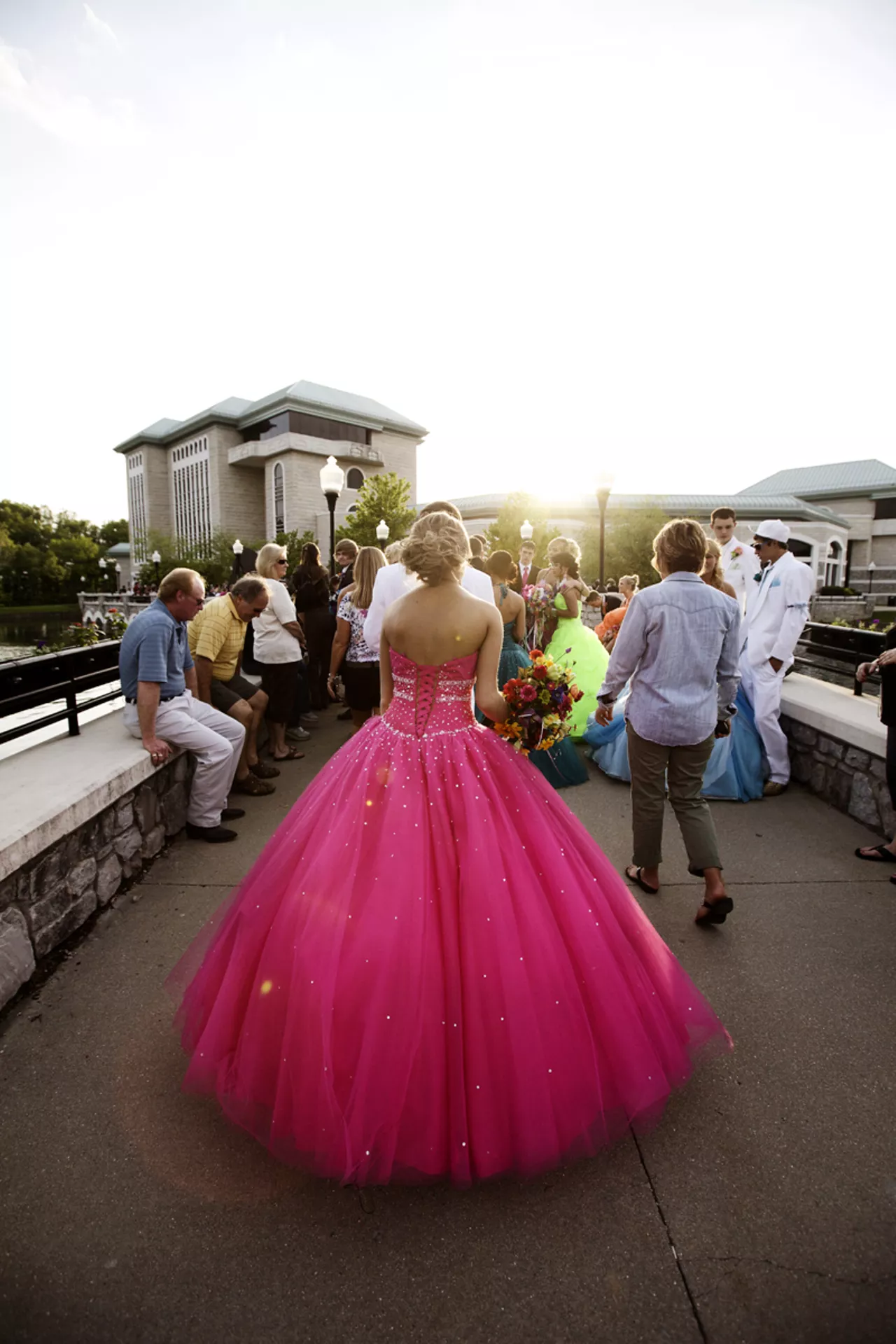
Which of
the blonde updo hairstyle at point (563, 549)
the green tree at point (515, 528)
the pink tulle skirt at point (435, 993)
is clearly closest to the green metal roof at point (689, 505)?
the green tree at point (515, 528)

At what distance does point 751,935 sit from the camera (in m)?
3.46

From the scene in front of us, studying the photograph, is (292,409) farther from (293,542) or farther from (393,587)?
(393,587)

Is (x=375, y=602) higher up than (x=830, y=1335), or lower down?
higher up

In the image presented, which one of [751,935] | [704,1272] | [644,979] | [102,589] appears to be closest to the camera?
[704,1272]

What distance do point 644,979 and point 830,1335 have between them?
0.93 meters

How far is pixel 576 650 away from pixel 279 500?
59.4 metres

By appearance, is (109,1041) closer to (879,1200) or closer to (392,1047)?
(392,1047)

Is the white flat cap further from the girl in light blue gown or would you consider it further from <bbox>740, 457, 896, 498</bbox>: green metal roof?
<bbox>740, 457, 896, 498</bbox>: green metal roof

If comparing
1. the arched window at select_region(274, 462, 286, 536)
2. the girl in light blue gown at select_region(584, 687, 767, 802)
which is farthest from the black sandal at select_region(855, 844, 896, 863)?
the arched window at select_region(274, 462, 286, 536)

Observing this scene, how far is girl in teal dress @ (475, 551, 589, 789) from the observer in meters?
5.86

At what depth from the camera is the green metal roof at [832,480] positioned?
68.1 meters

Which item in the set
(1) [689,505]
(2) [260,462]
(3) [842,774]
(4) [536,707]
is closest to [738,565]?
(3) [842,774]

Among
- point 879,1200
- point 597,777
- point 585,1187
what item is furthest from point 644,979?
point 597,777

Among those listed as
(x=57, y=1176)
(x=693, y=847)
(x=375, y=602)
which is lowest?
(x=57, y=1176)
